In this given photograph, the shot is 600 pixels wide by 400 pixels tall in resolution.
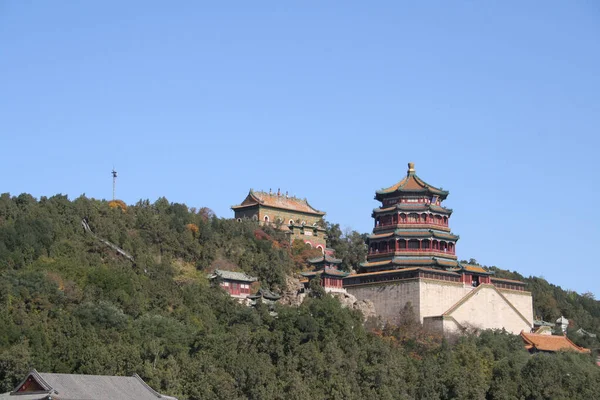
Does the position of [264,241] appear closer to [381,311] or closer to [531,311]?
[381,311]

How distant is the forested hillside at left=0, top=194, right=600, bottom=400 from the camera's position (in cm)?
6144

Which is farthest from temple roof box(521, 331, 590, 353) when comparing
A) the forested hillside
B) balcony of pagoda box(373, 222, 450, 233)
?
balcony of pagoda box(373, 222, 450, 233)

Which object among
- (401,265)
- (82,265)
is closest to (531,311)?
(401,265)

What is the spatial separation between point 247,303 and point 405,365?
13.7m

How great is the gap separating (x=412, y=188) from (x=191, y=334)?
24.0m

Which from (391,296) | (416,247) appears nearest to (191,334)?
(391,296)

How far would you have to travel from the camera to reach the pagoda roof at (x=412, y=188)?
8450 centimetres

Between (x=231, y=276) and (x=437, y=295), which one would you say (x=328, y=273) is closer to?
(x=231, y=276)

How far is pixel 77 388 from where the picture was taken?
54.7 meters

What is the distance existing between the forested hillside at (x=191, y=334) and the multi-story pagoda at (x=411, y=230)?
5857mm

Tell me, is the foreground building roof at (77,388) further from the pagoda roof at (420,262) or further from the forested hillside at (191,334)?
the pagoda roof at (420,262)

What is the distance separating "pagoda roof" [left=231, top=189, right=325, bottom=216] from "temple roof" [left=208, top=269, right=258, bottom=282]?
2169cm

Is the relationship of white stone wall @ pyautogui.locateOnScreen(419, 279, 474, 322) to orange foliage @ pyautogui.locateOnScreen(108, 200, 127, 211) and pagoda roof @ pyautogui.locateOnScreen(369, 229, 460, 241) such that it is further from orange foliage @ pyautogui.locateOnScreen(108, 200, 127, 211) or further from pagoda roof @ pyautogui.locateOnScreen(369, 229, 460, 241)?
orange foliage @ pyautogui.locateOnScreen(108, 200, 127, 211)

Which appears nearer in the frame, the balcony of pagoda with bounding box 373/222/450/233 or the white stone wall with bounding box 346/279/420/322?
the white stone wall with bounding box 346/279/420/322
